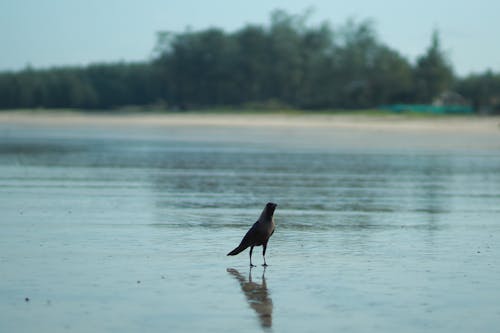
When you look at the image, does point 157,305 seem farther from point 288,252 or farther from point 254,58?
point 254,58

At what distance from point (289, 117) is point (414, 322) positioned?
70595 millimetres

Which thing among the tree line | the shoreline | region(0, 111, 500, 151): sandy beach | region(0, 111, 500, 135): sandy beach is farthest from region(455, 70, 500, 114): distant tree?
region(0, 111, 500, 151): sandy beach

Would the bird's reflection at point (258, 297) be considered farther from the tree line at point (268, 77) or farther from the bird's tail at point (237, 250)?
the tree line at point (268, 77)

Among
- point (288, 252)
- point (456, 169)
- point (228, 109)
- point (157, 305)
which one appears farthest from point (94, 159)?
point (228, 109)

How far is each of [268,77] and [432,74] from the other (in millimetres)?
22856

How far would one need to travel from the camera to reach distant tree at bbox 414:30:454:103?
90.6 m

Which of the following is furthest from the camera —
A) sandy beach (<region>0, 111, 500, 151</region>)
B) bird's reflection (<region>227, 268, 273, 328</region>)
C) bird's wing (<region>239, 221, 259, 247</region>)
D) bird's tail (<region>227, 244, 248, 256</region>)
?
sandy beach (<region>0, 111, 500, 151</region>)

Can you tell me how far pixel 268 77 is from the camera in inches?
4242

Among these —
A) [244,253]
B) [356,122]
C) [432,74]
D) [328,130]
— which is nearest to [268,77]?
[432,74]

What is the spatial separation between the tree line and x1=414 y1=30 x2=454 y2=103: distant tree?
0.35 feet

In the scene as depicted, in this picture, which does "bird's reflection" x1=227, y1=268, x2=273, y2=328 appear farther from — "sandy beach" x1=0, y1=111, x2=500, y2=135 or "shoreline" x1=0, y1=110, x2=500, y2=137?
"shoreline" x1=0, y1=110, x2=500, y2=137

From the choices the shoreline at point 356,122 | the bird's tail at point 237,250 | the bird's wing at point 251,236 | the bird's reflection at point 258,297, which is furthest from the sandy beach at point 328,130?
the bird's reflection at point 258,297

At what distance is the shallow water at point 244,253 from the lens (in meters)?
8.33

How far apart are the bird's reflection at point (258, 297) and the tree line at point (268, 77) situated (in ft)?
260
